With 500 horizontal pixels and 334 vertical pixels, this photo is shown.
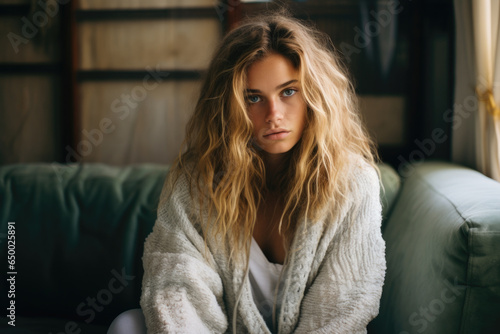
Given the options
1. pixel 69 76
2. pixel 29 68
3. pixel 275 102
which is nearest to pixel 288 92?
pixel 275 102

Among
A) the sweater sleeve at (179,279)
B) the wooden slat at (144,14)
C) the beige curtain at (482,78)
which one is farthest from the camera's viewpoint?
the wooden slat at (144,14)

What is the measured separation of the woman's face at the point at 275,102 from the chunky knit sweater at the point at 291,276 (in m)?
0.20

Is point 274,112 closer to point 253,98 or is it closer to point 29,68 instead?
point 253,98

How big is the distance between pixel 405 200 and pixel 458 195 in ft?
1.06

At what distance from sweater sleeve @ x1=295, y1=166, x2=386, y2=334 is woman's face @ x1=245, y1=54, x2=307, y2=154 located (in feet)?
0.73

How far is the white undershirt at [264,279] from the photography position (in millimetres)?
1108

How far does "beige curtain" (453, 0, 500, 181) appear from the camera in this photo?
49.6 inches

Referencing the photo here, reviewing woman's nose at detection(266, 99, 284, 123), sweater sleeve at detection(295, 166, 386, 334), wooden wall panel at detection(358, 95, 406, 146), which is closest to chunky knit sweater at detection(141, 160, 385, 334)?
sweater sleeve at detection(295, 166, 386, 334)

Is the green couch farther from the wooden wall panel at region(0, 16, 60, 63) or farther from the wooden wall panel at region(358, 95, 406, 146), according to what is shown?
the wooden wall panel at region(0, 16, 60, 63)

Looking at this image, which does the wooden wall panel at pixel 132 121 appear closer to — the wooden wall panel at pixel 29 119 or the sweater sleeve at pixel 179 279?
the wooden wall panel at pixel 29 119

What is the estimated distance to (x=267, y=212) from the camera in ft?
3.92

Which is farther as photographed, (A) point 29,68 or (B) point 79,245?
(A) point 29,68

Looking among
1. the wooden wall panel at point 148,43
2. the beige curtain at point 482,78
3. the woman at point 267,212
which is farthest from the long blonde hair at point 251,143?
the wooden wall panel at point 148,43

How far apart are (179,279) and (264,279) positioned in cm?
21
